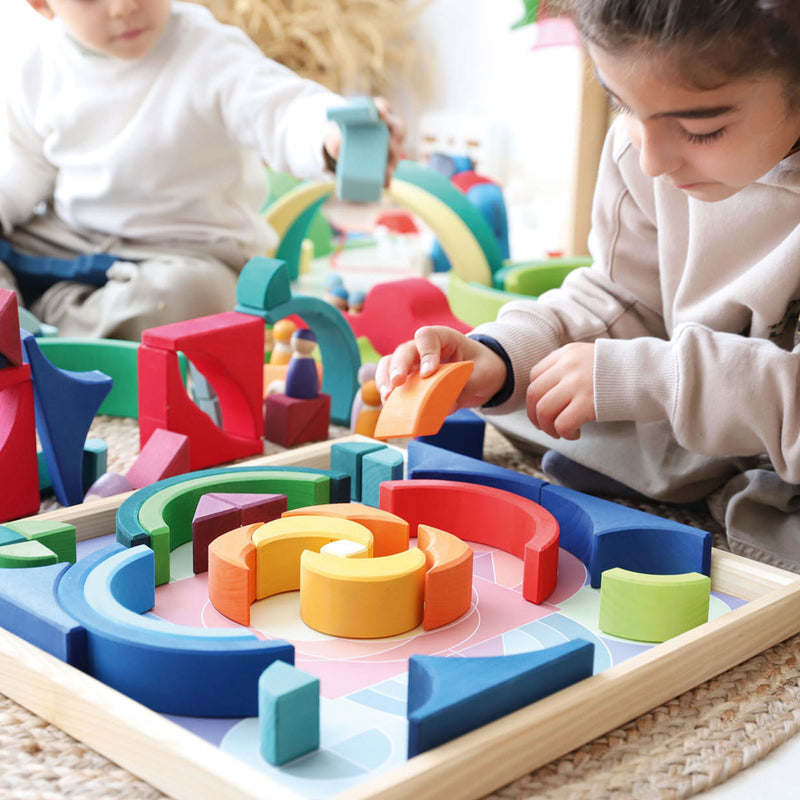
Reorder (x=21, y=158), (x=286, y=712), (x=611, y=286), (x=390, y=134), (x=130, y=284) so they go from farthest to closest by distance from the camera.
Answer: (x=21, y=158), (x=130, y=284), (x=390, y=134), (x=611, y=286), (x=286, y=712)

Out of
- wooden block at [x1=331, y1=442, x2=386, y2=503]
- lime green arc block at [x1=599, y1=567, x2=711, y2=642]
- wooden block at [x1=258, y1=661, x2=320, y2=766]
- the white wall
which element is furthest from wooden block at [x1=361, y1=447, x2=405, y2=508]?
the white wall

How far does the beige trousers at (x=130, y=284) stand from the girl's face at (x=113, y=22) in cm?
24

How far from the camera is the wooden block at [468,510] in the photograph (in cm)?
75

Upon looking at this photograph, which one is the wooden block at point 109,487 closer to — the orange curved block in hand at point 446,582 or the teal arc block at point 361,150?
the orange curved block in hand at point 446,582

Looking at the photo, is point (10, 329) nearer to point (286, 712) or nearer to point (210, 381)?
point (210, 381)

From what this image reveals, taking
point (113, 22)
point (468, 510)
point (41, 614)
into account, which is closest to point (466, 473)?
point (468, 510)

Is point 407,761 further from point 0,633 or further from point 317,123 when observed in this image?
point 317,123

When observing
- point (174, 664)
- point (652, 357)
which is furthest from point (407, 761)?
point (652, 357)

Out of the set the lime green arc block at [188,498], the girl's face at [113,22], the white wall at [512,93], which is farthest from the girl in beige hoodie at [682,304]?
the white wall at [512,93]

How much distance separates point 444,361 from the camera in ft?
2.61

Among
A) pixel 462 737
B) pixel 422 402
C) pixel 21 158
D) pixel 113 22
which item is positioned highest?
pixel 113 22

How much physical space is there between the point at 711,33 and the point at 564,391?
0.28 meters

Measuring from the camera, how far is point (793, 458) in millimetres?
732

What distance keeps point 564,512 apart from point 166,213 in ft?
2.68
